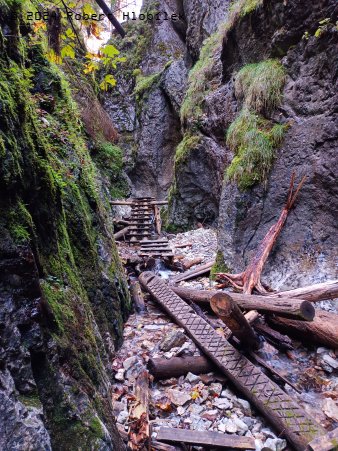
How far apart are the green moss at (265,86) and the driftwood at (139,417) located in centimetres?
587

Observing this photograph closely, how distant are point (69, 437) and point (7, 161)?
4.96 feet

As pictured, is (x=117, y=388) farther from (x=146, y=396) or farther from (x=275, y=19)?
(x=275, y=19)

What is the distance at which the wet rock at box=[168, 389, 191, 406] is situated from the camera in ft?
9.90

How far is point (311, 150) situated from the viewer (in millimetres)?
5605

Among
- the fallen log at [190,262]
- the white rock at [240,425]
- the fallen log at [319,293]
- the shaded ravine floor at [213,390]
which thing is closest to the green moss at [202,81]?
the fallen log at [190,262]

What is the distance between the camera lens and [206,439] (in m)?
2.49

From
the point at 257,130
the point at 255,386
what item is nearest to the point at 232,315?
the point at 255,386

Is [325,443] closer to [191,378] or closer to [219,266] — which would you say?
[191,378]

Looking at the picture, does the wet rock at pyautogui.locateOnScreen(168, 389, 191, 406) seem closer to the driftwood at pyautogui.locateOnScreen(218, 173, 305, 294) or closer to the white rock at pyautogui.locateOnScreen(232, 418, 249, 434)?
the white rock at pyautogui.locateOnScreen(232, 418, 249, 434)

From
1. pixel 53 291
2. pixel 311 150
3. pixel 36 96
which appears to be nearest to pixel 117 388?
pixel 53 291

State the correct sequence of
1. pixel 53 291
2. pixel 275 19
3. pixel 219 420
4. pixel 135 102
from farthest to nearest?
pixel 135 102
pixel 275 19
pixel 219 420
pixel 53 291

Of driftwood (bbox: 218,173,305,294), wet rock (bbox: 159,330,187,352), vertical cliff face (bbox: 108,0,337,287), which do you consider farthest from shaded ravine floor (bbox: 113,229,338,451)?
vertical cliff face (bbox: 108,0,337,287)

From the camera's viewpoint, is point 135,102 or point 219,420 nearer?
point 219,420

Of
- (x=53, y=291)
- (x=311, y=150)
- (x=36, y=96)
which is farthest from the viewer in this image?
(x=311, y=150)
